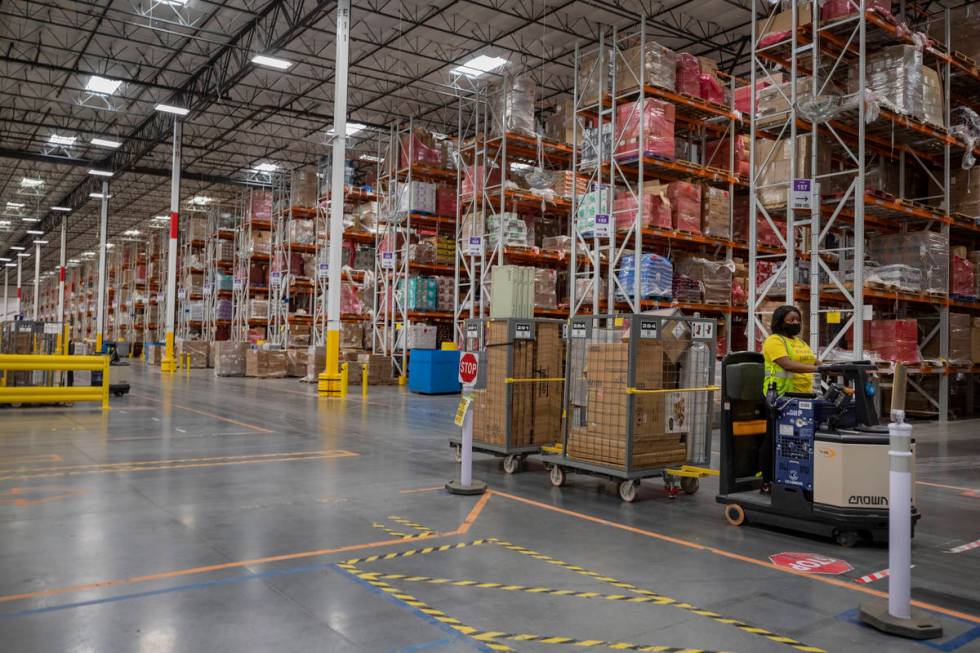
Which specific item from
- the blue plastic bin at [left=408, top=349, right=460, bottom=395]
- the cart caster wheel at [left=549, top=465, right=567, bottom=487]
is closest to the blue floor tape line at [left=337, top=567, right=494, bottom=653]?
the cart caster wheel at [left=549, top=465, right=567, bottom=487]

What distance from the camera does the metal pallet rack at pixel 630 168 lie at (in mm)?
14430

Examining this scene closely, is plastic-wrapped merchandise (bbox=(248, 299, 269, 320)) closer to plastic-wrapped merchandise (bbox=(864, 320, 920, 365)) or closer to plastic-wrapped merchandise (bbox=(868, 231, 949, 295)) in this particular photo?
plastic-wrapped merchandise (bbox=(868, 231, 949, 295))

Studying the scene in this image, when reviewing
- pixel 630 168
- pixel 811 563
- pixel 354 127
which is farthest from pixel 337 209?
pixel 811 563

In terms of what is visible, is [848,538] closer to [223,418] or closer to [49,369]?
[223,418]

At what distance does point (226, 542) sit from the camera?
5.08m

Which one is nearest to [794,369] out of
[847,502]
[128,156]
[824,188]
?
[847,502]

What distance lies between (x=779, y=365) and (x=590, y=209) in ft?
32.8

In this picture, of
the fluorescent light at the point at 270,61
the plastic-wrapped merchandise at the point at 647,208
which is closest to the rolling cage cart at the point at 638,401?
the plastic-wrapped merchandise at the point at 647,208

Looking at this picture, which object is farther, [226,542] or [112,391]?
[112,391]

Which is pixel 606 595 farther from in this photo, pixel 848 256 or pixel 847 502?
pixel 848 256

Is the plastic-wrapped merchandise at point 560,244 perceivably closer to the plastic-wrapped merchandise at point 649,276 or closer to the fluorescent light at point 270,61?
the plastic-wrapped merchandise at point 649,276

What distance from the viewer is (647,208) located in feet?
47.5

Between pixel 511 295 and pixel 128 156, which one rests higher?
pixel 128 156

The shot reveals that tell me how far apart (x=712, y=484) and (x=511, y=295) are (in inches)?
124
